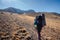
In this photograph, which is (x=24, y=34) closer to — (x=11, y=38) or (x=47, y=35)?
(x=11, y=38)

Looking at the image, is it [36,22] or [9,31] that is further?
[9,31]

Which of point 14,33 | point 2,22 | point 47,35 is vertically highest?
point 2,22

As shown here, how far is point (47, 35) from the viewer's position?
29.9 feet

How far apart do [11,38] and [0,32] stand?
2.64 ft

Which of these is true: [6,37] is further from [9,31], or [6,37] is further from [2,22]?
[2,22]

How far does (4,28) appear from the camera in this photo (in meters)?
7.86

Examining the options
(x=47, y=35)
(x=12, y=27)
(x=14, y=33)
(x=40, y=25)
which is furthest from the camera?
(x=47, y=35)

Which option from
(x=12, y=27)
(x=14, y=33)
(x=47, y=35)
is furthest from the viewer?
(x=47, y=35)

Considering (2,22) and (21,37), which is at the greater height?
(2,22)

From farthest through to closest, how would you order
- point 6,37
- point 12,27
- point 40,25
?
point 12,27, point 6,37, point 40,25

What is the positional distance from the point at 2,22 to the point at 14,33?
1491 millimetres

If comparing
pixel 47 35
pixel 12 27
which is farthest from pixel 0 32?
pixel 47 35

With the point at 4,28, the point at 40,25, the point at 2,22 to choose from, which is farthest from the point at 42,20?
the point at 2,22

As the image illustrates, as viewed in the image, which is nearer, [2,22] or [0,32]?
[0,32]
